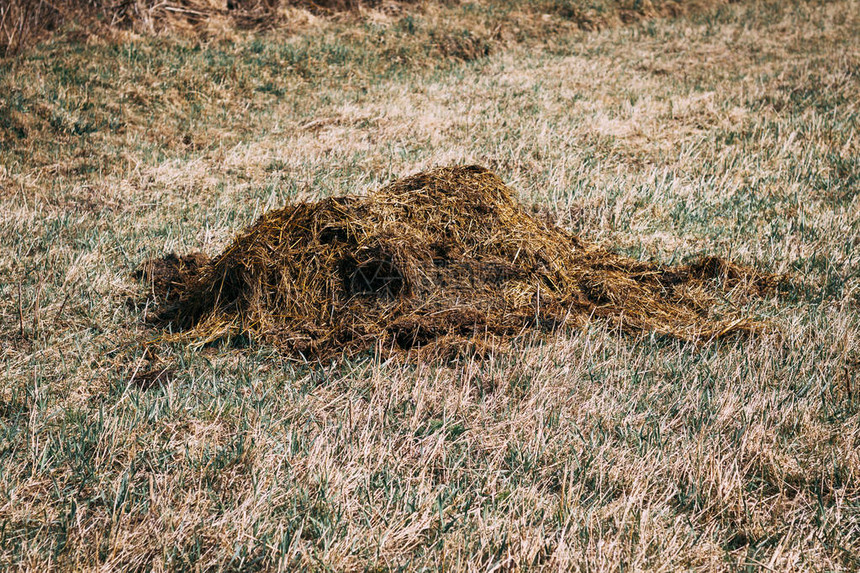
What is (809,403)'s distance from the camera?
11.2ft

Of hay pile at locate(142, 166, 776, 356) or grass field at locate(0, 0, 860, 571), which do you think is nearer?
grass field at locate(0, 0, 860, 571)

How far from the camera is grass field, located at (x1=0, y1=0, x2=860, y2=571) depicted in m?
2.58

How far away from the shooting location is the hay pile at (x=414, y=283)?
4.06 meters

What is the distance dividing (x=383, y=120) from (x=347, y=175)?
1882 mm

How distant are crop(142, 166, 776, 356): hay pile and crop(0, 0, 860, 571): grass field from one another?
0.70 feet

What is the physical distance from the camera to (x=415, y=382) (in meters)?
3.58

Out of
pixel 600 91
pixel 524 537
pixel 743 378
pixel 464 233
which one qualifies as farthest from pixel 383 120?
pixel 524 537

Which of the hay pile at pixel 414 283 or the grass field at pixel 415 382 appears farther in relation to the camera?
the hay pile at pixel 414 283

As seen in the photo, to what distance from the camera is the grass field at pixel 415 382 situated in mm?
2580

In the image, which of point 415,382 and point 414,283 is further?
point 414,283

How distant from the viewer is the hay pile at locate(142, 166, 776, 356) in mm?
4062

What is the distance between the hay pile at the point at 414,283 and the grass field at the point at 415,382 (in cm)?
21

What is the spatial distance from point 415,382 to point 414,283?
843 mm

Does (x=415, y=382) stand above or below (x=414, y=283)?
below
